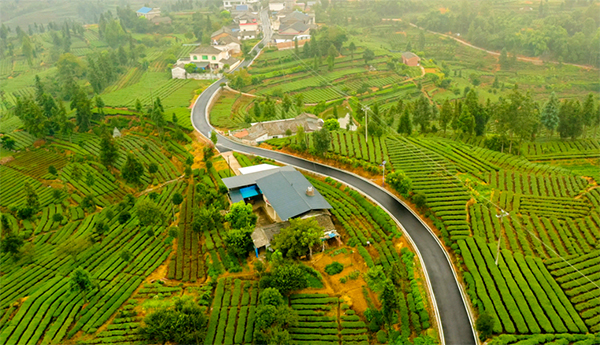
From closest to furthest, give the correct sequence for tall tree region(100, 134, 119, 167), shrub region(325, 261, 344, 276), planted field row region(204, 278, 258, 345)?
planted field row region(204, 278, 258, 345) → shrub region(325, 261, 344, 276) → tall tree region(100, 134, 119, 167)

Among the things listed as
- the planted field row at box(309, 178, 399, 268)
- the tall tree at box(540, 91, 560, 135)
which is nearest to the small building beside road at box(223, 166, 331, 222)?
the planted field row at box(309, 178, 399, 268)

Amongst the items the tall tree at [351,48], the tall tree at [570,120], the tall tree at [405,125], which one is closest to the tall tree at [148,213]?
the tall tree at [405,125]

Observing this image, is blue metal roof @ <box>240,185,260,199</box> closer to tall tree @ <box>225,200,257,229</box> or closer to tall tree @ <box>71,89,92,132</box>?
tall tree @ <box>225,200,257,229</box>

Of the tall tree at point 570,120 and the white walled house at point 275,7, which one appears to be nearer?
the tall tree at point 570,120

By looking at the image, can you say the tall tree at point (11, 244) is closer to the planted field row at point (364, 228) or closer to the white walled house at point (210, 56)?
the planted field row at point (364, 228)

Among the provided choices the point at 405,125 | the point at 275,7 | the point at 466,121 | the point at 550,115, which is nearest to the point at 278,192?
the point at 405,125

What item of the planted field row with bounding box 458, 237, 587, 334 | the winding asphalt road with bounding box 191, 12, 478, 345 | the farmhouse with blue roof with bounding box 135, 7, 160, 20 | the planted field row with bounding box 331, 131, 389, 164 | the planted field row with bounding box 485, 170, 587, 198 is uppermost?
the farmhouse with blue roof with bounding box 135, 7, 160, 20
